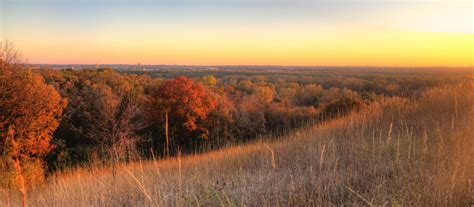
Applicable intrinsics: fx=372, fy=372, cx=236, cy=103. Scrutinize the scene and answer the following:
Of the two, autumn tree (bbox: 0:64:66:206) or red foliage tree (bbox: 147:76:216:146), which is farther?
red foliage tree (bbox: 147:76:216:146)

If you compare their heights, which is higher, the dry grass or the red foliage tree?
the dry grass

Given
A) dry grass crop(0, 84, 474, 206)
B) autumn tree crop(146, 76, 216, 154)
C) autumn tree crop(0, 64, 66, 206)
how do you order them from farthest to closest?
autumn tree crop(146, 76, 216, 154), autumn tree crop(0, 64, 66, 206), dry grass crop(0, 84, 474, 206)

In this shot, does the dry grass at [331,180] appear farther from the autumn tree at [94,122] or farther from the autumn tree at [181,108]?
the autumn tree at [181,108]

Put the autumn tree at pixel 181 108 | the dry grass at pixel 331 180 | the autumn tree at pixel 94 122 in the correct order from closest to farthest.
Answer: the dry grass at pixel 331 180 < the autumn tree at pixel 94 122 < the autumn tree at pixel 181 108

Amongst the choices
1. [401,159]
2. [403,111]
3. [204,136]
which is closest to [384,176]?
[401,159]

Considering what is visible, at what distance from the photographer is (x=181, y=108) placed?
123 feet

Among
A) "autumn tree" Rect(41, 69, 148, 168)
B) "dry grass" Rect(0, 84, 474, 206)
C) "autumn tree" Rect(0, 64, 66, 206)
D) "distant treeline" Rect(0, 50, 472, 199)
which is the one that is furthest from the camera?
"autumn tree" Rect(41, 69, 148, 168)

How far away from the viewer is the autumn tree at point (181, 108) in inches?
1409

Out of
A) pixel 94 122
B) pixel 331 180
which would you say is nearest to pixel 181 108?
pixel 94 122

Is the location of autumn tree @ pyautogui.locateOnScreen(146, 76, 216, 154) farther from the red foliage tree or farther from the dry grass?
the dry grass

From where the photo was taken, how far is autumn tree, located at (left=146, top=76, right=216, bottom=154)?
35781 mm

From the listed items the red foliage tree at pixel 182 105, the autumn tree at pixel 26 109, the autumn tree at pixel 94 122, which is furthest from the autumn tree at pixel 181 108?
the autumn tree at pixel 26 109

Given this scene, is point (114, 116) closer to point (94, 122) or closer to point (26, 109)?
point (94, 122)

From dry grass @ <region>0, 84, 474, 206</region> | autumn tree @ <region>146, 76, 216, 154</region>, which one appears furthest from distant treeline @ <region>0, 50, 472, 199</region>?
dry grass @ <region>0, 84, 474, 206</region>
